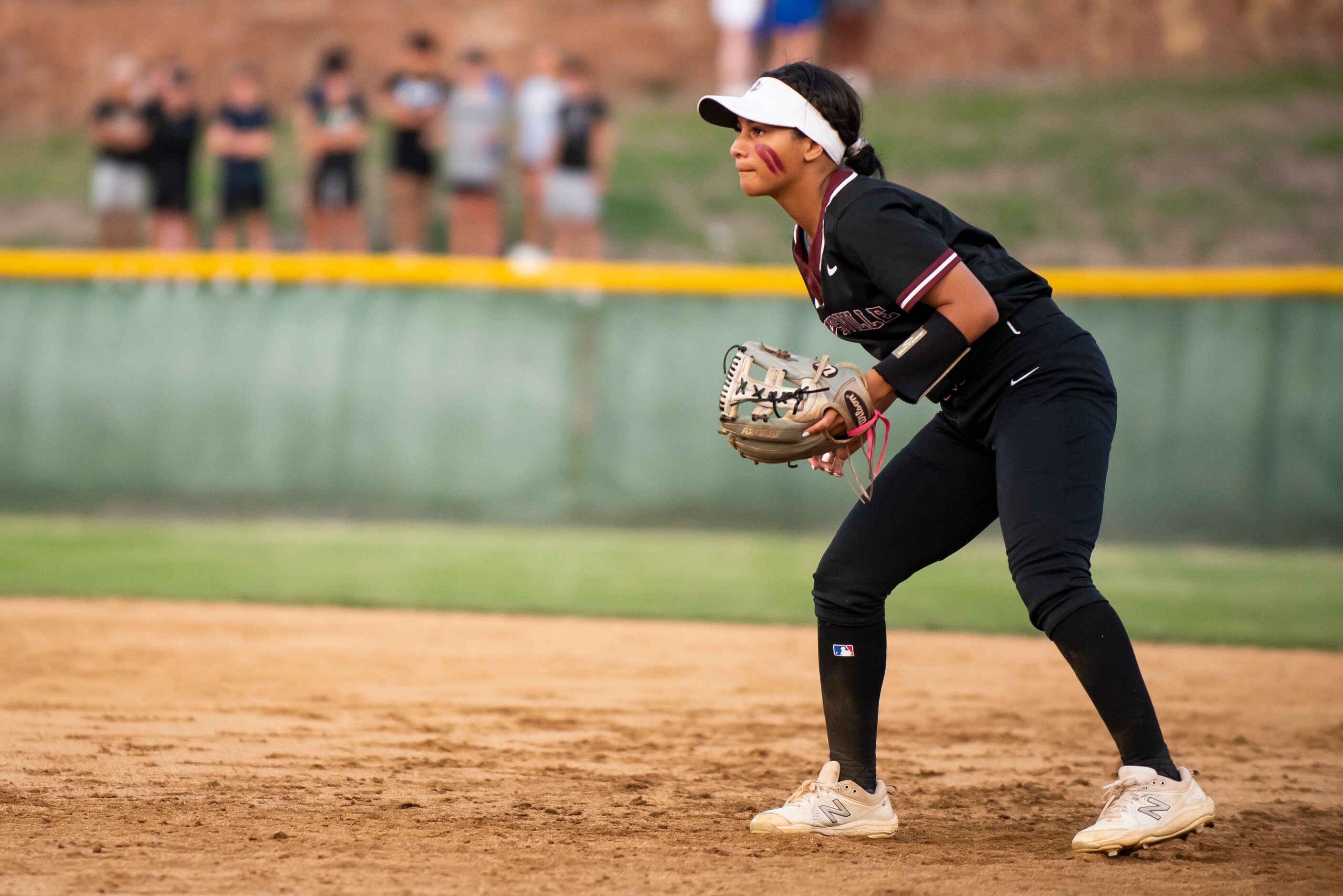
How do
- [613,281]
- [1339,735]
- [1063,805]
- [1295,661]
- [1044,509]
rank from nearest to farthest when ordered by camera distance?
1. [1044,509]
2. [1063,805]
3. [1339,735]
4. [1295,661]
5. [613,281]

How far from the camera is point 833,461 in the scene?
3.59 meters

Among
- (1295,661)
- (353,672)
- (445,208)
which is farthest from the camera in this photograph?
(445,208)

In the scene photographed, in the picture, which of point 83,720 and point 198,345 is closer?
point 83,720

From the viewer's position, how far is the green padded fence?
10.8 metres

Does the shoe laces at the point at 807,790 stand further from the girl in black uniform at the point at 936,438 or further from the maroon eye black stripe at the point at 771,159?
the maroon eye black stripe at the point at 771,159

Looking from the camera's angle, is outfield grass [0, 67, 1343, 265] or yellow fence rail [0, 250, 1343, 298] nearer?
yellow fence rail [0, 250, 1343, 298]

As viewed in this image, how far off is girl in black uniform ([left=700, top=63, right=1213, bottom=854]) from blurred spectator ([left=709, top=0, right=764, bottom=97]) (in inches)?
502

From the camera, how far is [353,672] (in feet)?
19.2

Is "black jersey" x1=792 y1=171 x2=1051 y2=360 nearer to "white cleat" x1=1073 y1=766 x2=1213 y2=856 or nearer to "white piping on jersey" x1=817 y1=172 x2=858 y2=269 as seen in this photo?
"white piping on jersey" x1=817 y1=172 x2=858 y2=269

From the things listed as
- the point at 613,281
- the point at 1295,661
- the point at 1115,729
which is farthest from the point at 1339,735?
the point at 613,281

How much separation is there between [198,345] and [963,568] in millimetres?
6214

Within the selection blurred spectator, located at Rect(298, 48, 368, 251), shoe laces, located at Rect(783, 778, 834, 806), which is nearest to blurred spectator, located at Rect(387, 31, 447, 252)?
blurred spectator, located at Rect(298, 48, 368, 251)

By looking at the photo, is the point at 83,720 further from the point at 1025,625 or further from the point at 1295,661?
the point at 1295,661

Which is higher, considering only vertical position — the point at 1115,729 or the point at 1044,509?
the point at 1044,509
